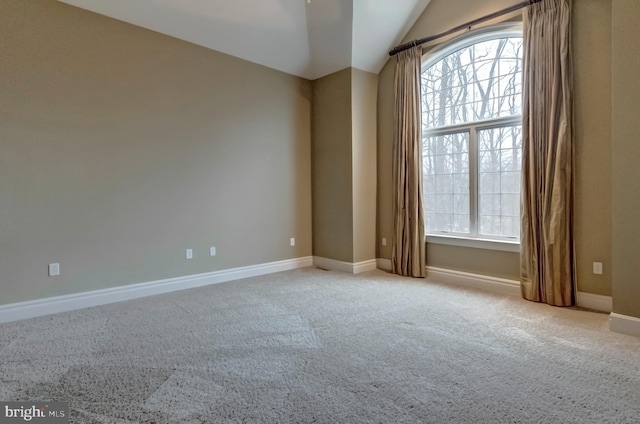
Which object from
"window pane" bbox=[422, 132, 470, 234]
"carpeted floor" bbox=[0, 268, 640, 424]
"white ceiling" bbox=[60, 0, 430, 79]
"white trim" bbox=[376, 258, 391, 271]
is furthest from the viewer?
"white trim" bbox=[376, 258, 391, 271]

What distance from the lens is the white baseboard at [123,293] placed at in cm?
323

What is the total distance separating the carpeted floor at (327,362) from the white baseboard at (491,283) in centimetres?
21

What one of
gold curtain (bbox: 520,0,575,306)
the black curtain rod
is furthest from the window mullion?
the black curtain rod

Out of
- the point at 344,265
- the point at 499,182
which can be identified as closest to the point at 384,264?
the point at 344,265

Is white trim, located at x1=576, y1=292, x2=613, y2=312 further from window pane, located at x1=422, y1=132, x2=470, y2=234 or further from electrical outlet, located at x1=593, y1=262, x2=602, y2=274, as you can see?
window pane, located at x1=422, y1=132, x2=470, y2=234

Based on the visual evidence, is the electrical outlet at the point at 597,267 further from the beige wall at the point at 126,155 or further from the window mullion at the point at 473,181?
the beige wall at the point at 126,155

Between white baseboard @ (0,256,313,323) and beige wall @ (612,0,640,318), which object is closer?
beige wall @ (612,0,640,318)

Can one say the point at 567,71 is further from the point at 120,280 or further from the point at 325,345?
the point at 120,280

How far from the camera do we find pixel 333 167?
5270 millimetres

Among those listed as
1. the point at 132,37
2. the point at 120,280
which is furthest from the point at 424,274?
the point at 132,37

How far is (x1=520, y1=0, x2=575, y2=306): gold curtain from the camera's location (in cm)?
340

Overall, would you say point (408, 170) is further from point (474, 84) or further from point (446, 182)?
point (474, 84)

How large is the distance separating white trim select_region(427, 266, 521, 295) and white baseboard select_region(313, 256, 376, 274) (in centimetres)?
89

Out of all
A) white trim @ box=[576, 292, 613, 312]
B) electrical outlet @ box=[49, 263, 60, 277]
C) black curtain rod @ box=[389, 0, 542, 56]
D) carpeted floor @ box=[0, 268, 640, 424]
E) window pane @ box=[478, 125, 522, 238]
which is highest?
black curtain rod @ box=[389, 0, 542, 56]
